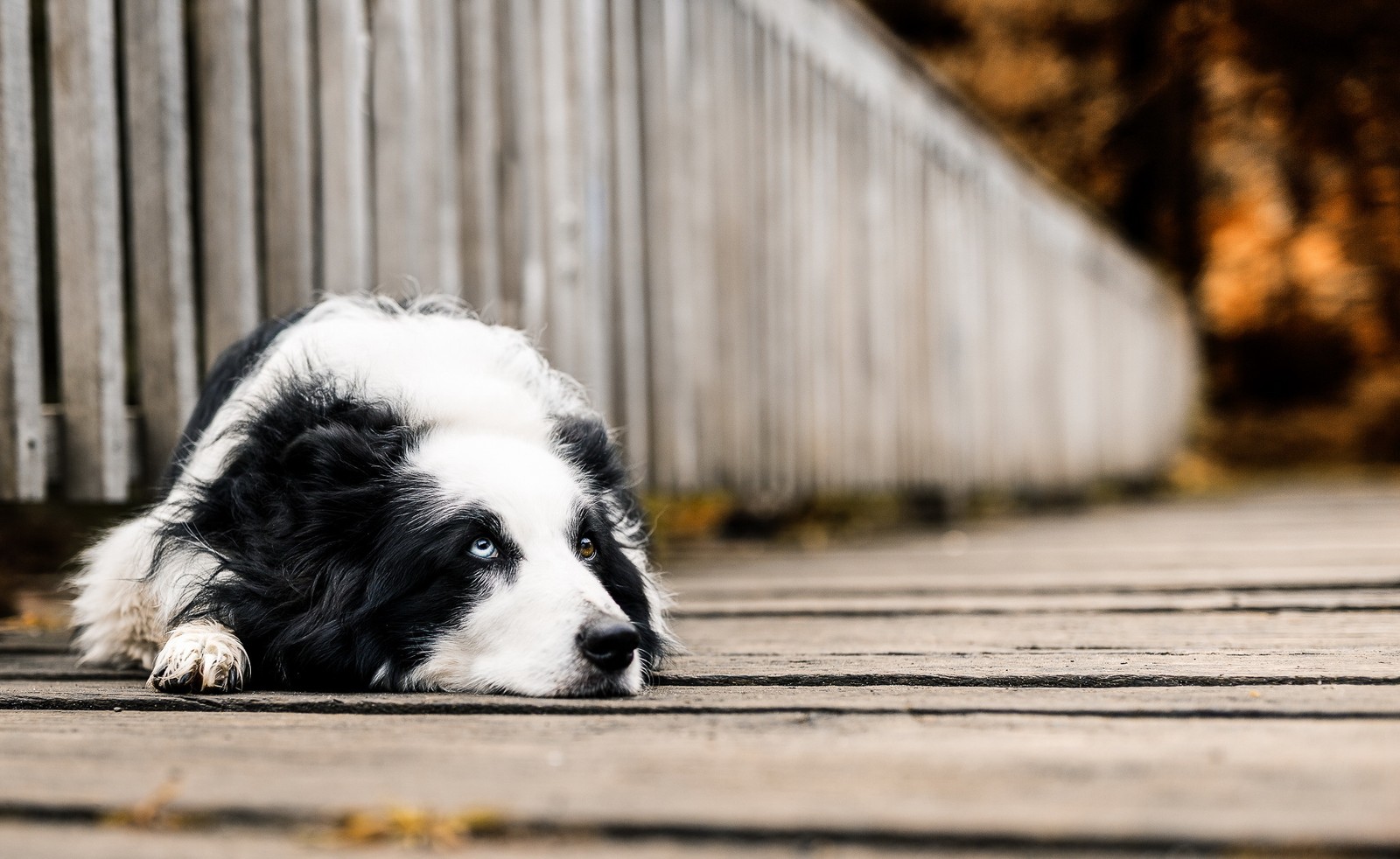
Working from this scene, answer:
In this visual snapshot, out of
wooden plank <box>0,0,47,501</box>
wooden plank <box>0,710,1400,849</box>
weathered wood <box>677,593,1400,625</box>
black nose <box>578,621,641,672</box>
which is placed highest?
wooden plank <box>0,0,47,501</box>

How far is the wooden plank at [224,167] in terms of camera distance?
9.82ft

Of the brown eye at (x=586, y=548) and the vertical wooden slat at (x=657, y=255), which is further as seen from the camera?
the vertical wooden slat at (x=657, y=255)

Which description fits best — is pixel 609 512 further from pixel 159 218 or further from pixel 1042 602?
pixel 159 218

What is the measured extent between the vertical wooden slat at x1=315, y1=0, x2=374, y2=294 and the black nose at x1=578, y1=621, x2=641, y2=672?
1602 millimetres

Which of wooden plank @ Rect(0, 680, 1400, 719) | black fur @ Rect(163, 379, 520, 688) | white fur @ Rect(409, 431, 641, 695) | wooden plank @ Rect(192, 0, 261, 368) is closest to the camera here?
wooden plank @ Rect(0, 680, 1400, 719)

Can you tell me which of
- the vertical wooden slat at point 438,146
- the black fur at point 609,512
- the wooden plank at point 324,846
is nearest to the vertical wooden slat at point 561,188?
the vertical wooden slat at point 438,146

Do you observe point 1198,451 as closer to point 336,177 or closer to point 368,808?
point 336,177

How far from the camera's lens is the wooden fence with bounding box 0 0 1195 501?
276cm

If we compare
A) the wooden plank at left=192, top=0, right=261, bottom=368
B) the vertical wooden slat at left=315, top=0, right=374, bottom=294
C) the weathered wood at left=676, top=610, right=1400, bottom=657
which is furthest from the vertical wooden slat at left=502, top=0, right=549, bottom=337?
the weathered wood at left=676, top=610, right=1400, bottom=657

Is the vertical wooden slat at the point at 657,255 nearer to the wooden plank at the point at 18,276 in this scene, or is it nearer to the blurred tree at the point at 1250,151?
the wooden plank at the point at 18,276

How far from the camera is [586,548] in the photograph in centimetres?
236

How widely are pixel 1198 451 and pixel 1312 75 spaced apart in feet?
11.9

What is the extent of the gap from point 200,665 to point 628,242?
97.3 inches

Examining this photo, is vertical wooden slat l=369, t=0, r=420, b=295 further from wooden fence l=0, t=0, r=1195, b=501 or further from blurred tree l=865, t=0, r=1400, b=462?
blurred tree l=865, t=0, r=1400, b=462
